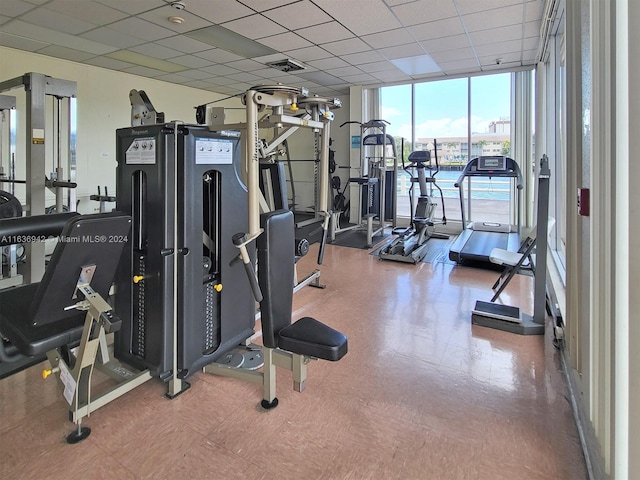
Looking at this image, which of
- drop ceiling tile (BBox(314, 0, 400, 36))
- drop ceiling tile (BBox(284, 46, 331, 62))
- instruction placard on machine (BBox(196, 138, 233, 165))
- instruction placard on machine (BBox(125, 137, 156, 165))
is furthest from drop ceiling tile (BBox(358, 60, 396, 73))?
instruction placard on machine (BBox(125, 137, 156, 165))

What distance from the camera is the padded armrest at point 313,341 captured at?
72.7 inches

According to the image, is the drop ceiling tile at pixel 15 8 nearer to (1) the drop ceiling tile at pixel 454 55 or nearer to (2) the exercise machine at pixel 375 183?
(2) the exercise machine at pixel 375 183

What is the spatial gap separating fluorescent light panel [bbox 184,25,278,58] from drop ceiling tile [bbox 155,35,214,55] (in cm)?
11

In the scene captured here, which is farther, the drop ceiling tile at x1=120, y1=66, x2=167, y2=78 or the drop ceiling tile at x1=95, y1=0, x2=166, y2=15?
the drop ceiling tile at x1=120, y1=66, x2=167, y2=78

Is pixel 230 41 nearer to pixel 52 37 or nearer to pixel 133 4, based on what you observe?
pixel 133 4

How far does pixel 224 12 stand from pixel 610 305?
13.8 feet

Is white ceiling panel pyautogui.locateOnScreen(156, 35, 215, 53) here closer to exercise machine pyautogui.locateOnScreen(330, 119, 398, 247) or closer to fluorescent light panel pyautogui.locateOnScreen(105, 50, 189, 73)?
fluorescent light panel pyautogui.locateOnScreen(105, 50, 189, 73)

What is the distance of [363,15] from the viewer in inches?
167

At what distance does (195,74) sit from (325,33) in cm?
295

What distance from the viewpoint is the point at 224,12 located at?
409cm

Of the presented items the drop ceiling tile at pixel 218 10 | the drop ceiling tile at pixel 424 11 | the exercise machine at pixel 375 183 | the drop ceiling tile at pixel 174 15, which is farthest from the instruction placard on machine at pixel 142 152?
the exercise machine at pixel 375 183

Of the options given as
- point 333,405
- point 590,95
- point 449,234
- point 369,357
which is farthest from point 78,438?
point 449,234

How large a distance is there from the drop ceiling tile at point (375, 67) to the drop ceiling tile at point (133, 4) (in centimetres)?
336

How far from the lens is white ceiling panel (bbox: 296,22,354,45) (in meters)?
4.58
